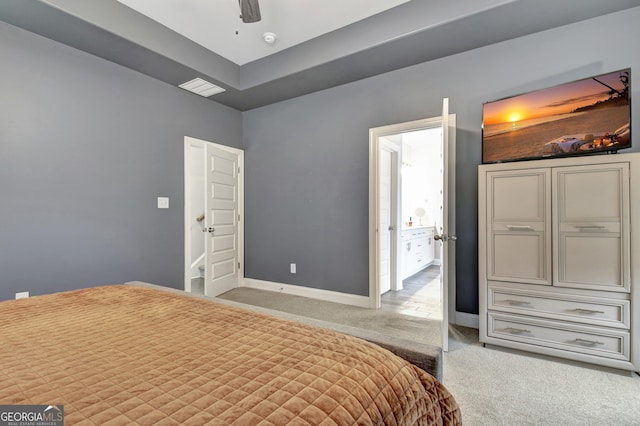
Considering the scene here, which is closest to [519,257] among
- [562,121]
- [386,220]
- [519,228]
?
[519,228]

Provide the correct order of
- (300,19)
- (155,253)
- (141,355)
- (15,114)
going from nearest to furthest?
1. (141,355)
2. (15,114)
3. (300,19)
4. (155,253)

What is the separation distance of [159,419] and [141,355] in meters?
0.36

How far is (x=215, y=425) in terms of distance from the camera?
588 mm

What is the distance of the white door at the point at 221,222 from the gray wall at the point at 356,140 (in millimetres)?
237

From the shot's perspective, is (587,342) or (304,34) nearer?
(587,342)

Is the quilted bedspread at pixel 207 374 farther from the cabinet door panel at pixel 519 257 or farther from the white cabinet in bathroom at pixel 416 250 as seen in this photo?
the white cabinet in bathroom at pixel 416 250

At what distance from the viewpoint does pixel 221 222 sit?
407 centimetres

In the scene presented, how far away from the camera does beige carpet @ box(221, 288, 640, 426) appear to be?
1.55 meters

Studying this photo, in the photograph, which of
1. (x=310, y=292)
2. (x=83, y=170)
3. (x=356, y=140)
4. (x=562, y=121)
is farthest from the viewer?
(x=310, y=292)

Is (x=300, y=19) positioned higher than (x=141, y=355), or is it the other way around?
(x=300, y=19)

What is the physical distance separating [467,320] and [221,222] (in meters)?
3.25

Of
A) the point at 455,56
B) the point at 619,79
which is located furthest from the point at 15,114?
the point at 619,79

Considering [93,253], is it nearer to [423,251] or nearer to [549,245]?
[549,245]

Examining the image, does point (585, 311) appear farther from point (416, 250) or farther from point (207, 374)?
point (416, 250)
